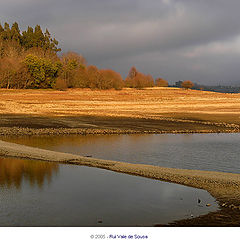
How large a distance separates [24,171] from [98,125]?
60.9ft

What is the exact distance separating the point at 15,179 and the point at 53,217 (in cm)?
504

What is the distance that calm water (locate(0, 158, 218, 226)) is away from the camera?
35.8 feet

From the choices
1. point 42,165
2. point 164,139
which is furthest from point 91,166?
point 164,139

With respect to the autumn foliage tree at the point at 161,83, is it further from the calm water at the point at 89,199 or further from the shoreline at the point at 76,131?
the calm water at the point at 89,199

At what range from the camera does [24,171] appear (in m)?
16.8

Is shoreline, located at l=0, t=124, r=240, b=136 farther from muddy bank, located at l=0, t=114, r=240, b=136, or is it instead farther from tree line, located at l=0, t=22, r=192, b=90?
tree line, located at l=0, t=22, r=192, b=90

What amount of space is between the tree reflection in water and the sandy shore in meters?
0.97

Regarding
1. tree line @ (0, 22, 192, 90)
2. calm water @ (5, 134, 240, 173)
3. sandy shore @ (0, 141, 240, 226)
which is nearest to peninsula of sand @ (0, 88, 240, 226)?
sandy shore @ (0, 141, 240, 226)

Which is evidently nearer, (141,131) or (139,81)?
(141,131)

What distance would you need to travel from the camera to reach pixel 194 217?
11.0 meters

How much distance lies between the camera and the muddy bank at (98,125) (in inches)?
1228

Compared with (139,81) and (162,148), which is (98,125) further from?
(139,81)

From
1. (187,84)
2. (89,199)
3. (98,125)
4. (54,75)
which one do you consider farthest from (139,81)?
(89,199)

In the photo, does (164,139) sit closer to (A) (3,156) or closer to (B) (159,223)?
(A) (3,156)
